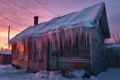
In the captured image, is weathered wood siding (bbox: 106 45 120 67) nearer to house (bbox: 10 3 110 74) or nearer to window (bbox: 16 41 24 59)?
house (bbox: 10 3 110 74)

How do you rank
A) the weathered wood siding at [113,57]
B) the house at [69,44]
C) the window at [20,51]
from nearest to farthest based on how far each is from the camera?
the house at [69,44], the window at [20,51], the weathered wood siding at [113,57]

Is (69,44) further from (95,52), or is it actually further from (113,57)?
(113,57)

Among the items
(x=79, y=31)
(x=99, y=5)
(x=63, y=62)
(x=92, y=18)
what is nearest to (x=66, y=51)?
(x=63, y=62)

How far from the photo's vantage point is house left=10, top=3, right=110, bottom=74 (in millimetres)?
12339

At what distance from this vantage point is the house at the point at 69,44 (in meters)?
12.3

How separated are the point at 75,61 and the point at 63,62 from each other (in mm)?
1161

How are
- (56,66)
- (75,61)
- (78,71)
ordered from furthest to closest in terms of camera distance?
(56,66)
(75,61)
(78,71)

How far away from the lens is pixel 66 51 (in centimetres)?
1377

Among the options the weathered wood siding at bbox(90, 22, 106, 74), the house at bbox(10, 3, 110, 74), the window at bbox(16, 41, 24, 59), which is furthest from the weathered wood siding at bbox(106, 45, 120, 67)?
the window at bbox(16, 41, 24, 59)

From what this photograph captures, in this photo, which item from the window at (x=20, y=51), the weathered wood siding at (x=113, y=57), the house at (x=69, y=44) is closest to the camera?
the house at (x=69, y=44)

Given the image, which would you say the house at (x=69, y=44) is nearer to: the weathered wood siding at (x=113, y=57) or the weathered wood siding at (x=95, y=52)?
the weathered wood siding at (x=95, y=52)

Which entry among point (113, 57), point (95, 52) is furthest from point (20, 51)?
point (113, 57)

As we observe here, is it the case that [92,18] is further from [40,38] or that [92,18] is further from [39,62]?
[39,62]

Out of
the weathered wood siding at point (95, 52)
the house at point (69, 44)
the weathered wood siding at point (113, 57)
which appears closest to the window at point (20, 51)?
the house at point (69, 44)
